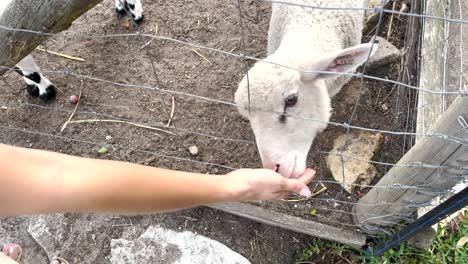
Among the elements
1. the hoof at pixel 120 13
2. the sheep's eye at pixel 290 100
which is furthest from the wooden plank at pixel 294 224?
the hoof at pixel 120 13

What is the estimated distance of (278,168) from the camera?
2.54 metres

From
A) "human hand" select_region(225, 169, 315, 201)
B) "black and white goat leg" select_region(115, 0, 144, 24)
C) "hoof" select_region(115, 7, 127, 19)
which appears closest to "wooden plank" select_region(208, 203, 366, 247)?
"human hand" select_region(225, 169, 315, 201)

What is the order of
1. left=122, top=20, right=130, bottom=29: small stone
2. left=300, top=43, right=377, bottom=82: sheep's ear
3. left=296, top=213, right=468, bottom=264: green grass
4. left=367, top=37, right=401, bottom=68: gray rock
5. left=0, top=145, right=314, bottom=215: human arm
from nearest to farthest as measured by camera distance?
1. left=0, top=145, right=314, bottom=215: human arm
2. left=300, top=43, right=377, bottom=82: sheep's ear
3. left=296, top=213, right=468, bottom=264: green grass
4. left=367, top=37, right=401, bottom=68: gray rock
5. left=122, top=20, right=130, bottom=29: small stone

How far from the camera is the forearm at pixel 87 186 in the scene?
1316mm

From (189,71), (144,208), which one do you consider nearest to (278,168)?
(144,208)

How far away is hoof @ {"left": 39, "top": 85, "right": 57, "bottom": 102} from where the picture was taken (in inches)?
151

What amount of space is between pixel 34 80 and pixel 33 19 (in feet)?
5.05

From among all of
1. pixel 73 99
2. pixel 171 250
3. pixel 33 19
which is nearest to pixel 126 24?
pixel 73 99

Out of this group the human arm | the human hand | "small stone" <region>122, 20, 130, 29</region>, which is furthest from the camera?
"small stone" <region>122, 20, 130, 29</region>

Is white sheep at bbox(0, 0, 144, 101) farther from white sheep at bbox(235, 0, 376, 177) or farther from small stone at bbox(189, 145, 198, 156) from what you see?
white sheep at bbox(235, 0, 376, 177)

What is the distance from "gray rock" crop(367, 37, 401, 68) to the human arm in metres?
2.53

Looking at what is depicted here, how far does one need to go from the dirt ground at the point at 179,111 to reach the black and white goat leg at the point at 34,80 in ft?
0.29

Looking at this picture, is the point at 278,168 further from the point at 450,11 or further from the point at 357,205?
the point at 450,11

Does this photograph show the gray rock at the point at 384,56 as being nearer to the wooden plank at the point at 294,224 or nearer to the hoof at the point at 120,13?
the wooden plank at the point at 294,224
